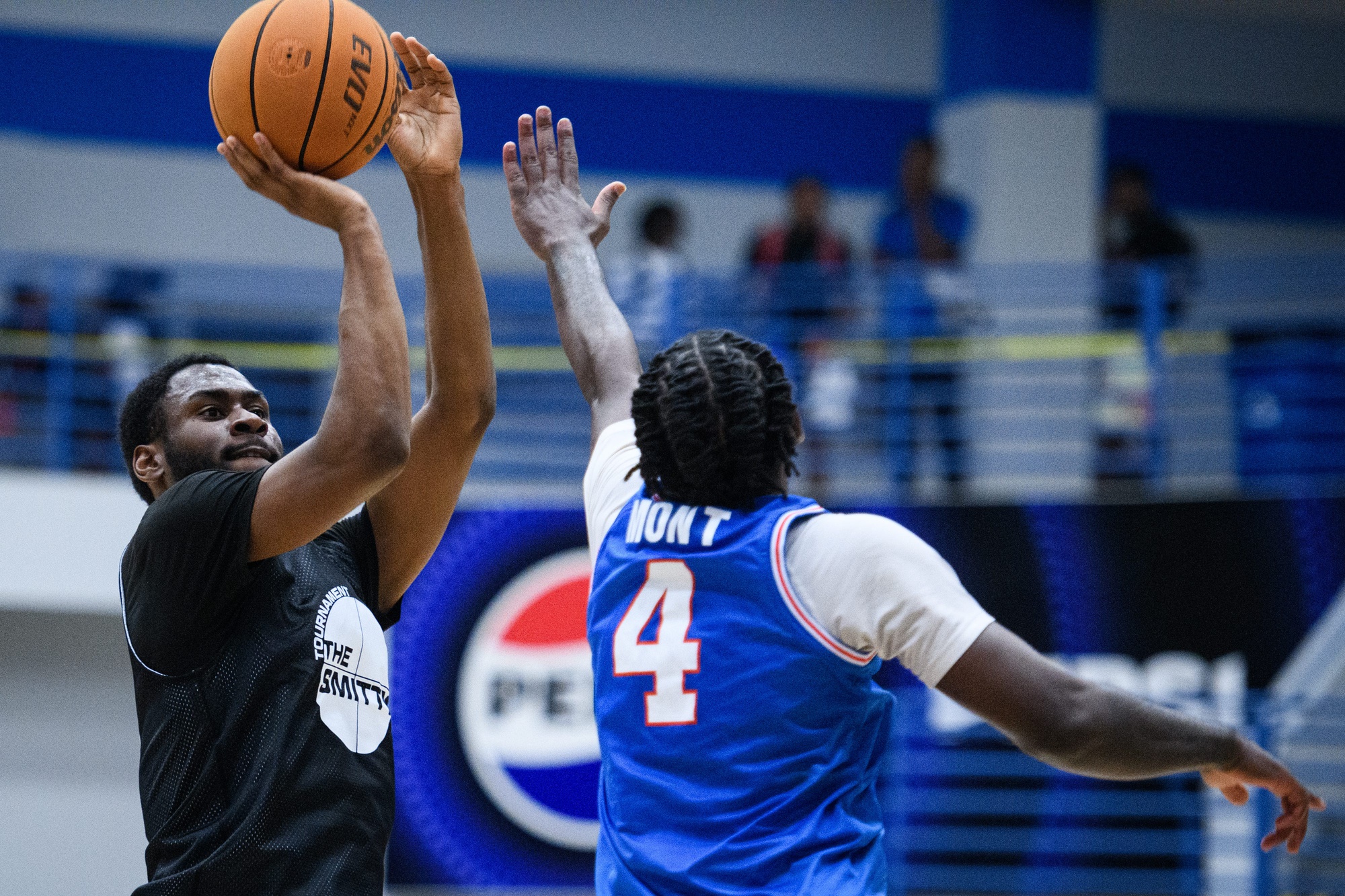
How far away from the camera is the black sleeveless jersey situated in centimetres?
257

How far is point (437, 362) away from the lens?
315 cm

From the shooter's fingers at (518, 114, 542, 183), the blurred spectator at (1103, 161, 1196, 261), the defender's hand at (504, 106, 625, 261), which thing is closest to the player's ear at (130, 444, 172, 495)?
the defender's hand at (504, 106, 625, 261)

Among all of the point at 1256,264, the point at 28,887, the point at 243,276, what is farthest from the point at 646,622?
the point at 1256,264

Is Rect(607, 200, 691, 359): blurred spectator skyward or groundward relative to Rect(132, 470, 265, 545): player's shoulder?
skyward

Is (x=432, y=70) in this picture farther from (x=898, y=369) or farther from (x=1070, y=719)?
(x=898, y=369)

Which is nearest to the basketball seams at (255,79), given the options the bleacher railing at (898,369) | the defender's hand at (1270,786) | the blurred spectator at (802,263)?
the defender's hand at (1270,786)

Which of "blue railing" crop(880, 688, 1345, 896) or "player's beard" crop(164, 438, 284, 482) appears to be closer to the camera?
"player's beard" crop(164, 438, 284, 482)

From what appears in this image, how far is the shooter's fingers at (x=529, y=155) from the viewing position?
345cm

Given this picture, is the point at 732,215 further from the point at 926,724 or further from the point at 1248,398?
the point at 926,724

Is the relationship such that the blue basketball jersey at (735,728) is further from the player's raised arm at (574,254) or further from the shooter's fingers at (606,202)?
the shooter's fingers at (606,202)

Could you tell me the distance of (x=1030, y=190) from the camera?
10.6 metres

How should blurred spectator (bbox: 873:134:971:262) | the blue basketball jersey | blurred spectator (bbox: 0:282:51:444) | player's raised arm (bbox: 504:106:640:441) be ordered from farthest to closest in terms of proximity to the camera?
blurred spectator (bbox: 873:134:971:262) < blurred spectator (bbox: 0:282:51:444) < player's raised arm (bbox: 504:106:640:441) < the blue basketball jersey

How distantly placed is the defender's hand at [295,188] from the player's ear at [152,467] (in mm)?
580

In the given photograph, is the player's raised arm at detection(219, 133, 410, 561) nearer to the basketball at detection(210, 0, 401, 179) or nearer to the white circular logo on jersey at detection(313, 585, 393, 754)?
the basketball at detection(210, 0, 401, 179)
